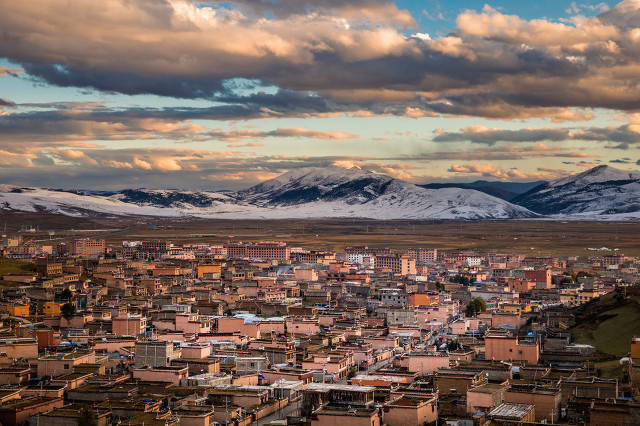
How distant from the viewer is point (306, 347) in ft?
134

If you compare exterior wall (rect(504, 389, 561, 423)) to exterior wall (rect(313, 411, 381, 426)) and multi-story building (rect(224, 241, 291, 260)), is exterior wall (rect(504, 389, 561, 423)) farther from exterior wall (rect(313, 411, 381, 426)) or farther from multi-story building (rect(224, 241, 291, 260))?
multi-story building (rect(224, 241, 291, 260))

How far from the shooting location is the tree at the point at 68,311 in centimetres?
4766

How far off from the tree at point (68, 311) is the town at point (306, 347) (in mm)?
165

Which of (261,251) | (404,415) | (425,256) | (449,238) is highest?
(449,238)

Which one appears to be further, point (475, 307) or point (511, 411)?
point (475, 307)

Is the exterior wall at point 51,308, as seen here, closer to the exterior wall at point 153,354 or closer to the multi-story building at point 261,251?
the exterior wall at point 153,354

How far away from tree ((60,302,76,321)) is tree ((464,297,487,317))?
25.0 m

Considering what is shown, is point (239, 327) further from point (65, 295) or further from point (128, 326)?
point (65, 295)

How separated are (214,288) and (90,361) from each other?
29.3 metres

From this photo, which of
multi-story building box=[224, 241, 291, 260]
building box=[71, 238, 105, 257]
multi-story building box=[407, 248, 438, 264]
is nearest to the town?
building box=[71, 238, 105, 257]

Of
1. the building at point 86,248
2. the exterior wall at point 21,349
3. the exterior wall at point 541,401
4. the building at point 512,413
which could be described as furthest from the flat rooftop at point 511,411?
the building at point 86,248

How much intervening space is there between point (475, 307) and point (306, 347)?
21.2 m

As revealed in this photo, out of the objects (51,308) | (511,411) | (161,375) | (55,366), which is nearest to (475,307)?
(51,308)

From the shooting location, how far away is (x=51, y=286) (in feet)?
189
